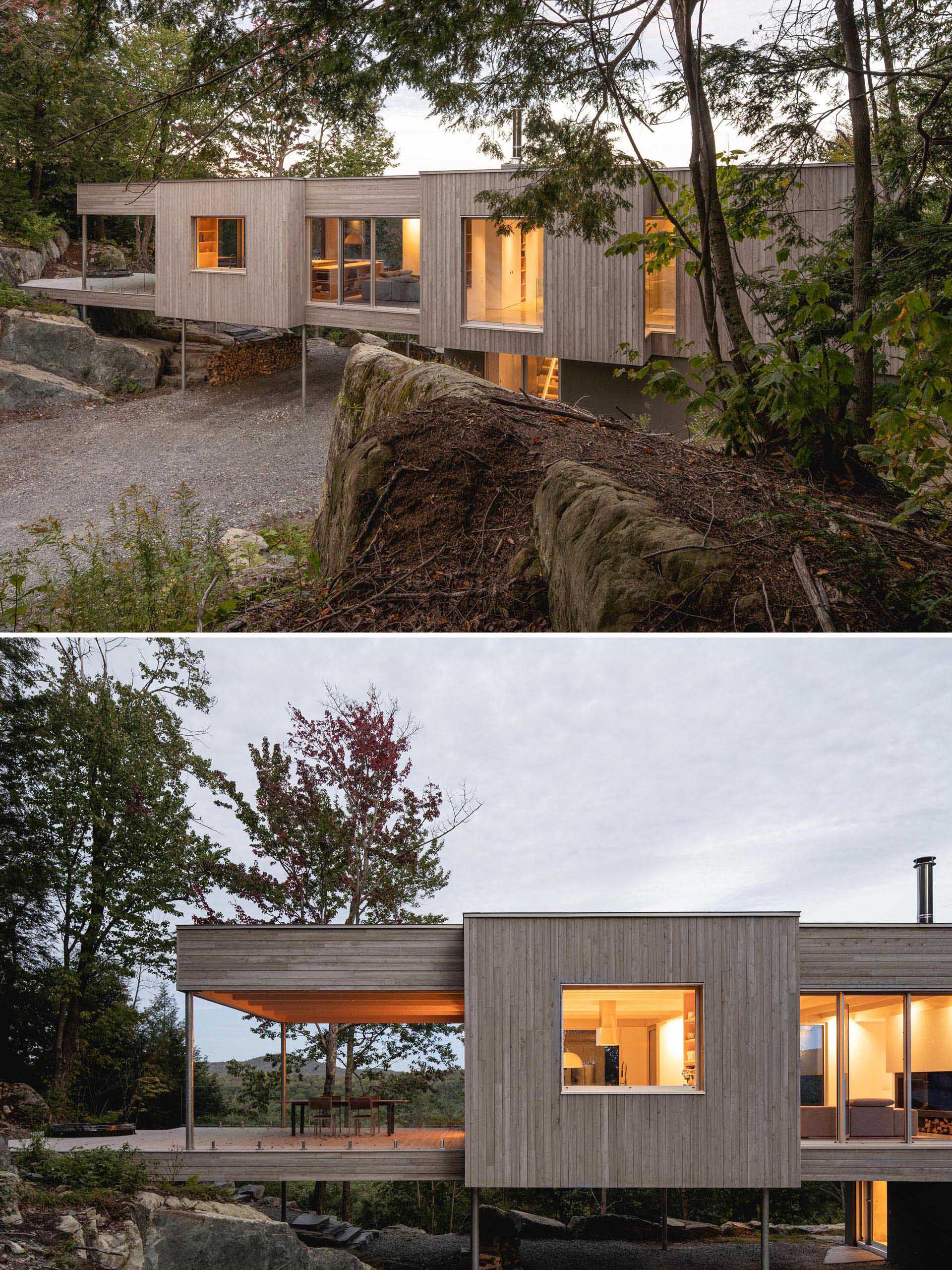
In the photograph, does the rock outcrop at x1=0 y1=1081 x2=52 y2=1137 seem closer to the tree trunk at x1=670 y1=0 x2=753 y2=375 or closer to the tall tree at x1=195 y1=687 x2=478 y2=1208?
the tall tree at x1=195 y1=687 x2=478 y2=1208

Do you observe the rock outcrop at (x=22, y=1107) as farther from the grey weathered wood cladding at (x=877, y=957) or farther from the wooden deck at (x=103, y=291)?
the wooden deck at (x=103, y=291)

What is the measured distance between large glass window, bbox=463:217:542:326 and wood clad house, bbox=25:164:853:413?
27 millimetres

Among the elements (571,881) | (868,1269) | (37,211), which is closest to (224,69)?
(868,1269)

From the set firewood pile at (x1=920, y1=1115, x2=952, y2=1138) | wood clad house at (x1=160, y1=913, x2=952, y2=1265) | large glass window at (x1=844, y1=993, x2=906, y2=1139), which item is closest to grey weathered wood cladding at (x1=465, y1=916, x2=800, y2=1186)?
wood clad house at (x1=160, y1=913, x2=952, y2=1265)

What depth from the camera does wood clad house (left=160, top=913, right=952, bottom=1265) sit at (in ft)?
24.3

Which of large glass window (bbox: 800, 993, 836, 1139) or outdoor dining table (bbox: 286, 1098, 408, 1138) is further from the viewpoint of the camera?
outdoor dining table (bbox: 286, 1098, 408, 1138)

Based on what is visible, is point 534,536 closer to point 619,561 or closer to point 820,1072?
point 619,561

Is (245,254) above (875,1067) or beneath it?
above

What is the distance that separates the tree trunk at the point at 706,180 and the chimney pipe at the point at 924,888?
20.5 feet

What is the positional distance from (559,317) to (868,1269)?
1351 cm

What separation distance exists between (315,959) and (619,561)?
5267 mm

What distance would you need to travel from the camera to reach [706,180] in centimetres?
598

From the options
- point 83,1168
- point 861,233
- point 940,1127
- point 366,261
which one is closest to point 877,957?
point 940,1127

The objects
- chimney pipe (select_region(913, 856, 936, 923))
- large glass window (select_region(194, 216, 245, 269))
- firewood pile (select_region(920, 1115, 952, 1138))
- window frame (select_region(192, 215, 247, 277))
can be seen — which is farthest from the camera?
large glass window (select_region(194, 216, 245, 269))
